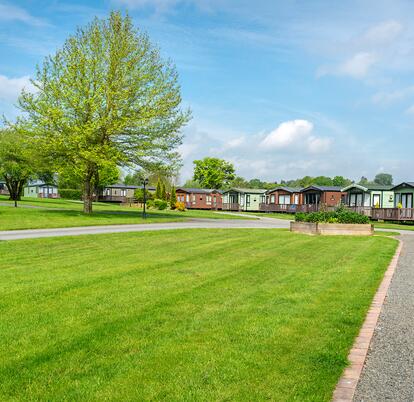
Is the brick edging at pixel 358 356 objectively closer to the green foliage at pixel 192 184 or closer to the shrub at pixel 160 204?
the shrub at pixel 160 204

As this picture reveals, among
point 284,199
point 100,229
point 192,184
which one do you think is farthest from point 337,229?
point 192,184

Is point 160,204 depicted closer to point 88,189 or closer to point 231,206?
point 231,206

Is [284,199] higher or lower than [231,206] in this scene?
higher

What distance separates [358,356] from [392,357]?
0.41m

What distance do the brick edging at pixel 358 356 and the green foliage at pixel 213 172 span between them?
97.1 metres

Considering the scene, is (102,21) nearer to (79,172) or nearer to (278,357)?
(79,172)

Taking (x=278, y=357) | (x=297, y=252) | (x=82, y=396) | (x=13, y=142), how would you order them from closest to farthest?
(x=82, y=396), (x=278, y=357), (x=297, y=252), (x=13, y=142)

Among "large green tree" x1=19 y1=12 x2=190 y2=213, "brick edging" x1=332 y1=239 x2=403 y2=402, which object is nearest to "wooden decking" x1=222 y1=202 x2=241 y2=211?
"large green tree" x1=19 y1=12 x2=190 y2=213

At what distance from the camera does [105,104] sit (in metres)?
29.3

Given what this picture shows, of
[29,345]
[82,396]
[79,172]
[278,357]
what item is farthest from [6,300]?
[79,172]

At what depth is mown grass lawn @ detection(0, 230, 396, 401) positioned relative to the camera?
402 centimetres

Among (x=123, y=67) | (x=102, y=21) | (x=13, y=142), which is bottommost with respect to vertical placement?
(x=13, y=142)

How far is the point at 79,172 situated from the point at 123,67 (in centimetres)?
763

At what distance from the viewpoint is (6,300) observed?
22.6 ft
